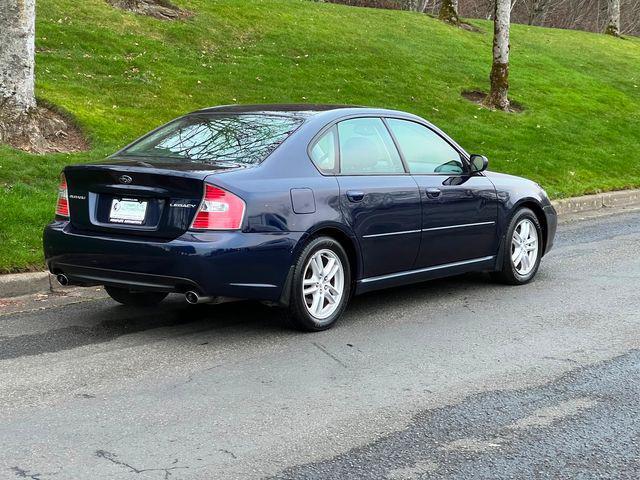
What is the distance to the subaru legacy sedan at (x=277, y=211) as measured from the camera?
6148 mm

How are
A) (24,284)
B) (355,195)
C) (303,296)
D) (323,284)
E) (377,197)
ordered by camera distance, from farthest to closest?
(24,284) < (377,197) < (355,195) < (323,284) < (303,296)

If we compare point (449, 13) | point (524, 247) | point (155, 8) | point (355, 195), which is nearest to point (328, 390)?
point (355, 195)

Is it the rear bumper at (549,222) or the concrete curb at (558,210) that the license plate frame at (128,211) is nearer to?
the concrete curb at (558,210)

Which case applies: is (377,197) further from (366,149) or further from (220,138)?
(220,138)

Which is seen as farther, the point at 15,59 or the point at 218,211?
the point at 15,59

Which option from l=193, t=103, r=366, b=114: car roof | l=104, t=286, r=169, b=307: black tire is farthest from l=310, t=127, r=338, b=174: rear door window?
l=104, t=286, r=169, b=307: black tire

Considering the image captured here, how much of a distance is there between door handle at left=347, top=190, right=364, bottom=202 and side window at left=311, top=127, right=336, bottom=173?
20 cm

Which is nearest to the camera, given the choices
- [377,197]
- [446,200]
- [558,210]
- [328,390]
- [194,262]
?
[328,390]

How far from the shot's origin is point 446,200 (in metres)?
7.62

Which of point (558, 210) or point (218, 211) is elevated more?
point (218, 211)

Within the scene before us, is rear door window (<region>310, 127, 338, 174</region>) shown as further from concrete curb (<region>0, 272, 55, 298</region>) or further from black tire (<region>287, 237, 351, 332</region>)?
concrete curb (<region>0, 272, 55, 298</region>)

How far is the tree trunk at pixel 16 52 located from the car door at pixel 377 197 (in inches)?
223

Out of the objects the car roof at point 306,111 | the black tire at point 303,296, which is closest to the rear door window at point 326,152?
the car roof at point 306,111

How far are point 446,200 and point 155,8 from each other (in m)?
14.9
